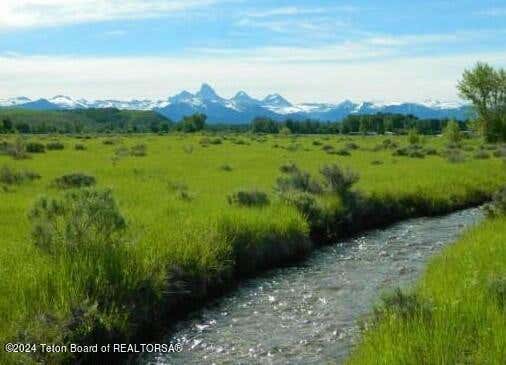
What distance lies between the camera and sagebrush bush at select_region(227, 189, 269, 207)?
2022cm

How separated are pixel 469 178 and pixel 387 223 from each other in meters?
11.4

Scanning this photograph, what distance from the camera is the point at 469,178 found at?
32.6 m

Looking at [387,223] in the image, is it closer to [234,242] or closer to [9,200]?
[234,242]

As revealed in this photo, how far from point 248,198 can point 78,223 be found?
939 centimetres

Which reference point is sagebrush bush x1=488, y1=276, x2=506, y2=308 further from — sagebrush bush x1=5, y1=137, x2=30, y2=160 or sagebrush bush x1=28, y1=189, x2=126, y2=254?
sagebrush bush x1=5, y1=137, x2=30, y2=160

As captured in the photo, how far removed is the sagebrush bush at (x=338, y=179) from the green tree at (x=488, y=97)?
62.5 meters

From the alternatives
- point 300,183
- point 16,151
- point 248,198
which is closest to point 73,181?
point 248,198

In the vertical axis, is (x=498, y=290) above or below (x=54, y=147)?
below

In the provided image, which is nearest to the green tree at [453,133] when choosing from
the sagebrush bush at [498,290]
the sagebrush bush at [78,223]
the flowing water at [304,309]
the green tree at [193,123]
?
the flowing water at [304,309]

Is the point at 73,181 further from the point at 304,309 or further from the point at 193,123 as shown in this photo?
the point at 193,123

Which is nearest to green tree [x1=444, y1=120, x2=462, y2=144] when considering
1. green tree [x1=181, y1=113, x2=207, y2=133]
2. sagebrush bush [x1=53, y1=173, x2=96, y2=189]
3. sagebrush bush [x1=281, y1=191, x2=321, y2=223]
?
sagebrush bush [x1=281, y1=191, x2=321, y2=223]

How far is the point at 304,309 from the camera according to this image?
12625mm

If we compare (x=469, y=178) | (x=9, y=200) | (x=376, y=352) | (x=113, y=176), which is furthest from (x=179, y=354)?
(x=469, y=178)

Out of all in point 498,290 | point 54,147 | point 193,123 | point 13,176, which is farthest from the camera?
point 193,123
